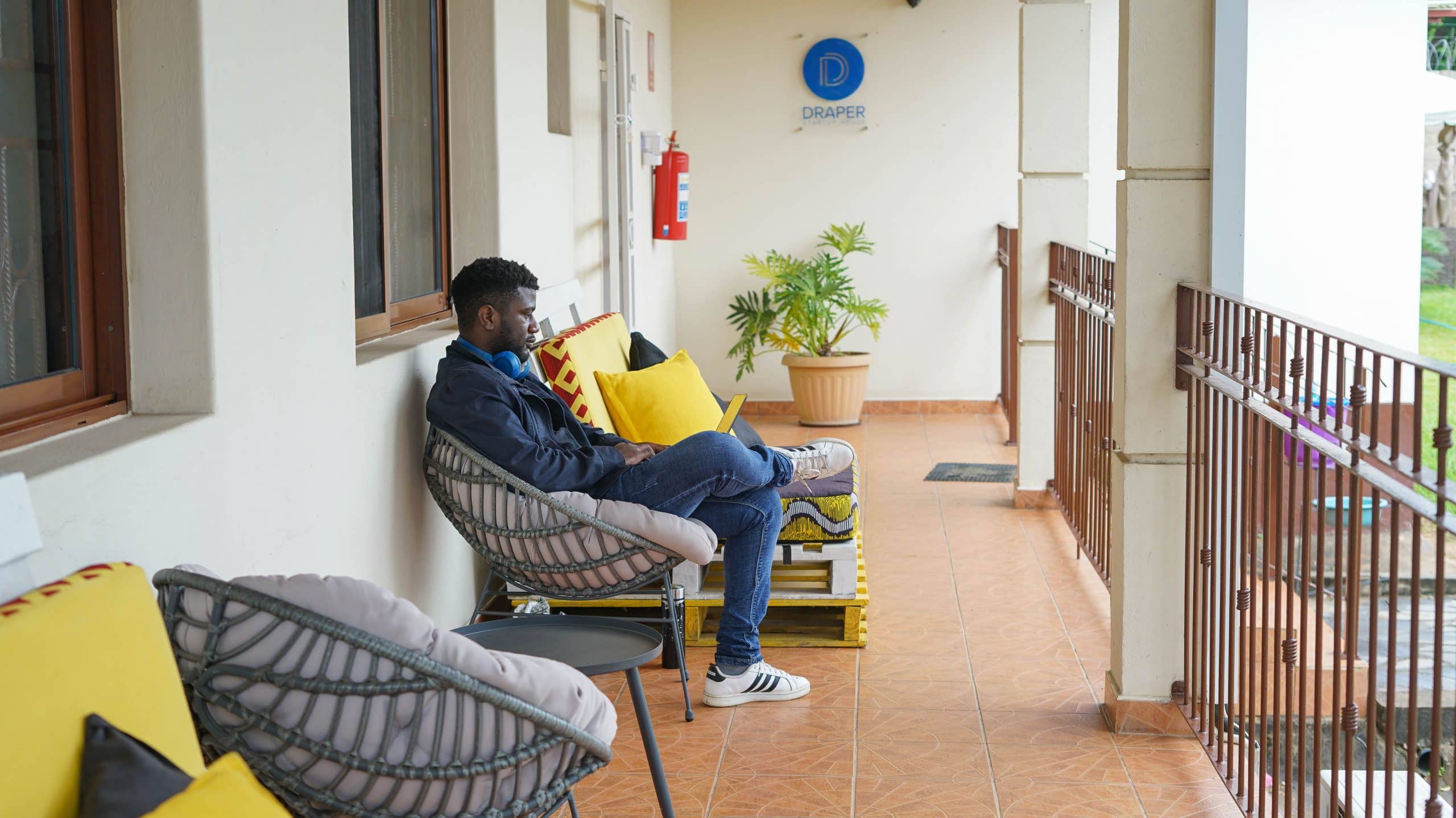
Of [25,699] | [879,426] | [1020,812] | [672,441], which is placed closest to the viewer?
[25,699]

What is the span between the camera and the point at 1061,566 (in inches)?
191

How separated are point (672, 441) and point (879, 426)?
164 inches

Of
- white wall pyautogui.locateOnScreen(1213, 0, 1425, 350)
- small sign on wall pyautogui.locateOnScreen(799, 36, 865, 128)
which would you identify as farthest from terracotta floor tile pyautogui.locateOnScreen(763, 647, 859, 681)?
small sign on wall pyautogui.locateOnScreen(799, 36, 865, 128)

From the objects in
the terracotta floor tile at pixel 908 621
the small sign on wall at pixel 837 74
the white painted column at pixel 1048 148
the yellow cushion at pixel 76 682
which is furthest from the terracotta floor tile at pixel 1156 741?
the small sign on wall at pixel 837 74

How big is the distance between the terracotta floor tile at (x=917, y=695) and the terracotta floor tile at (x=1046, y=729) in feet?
0.35

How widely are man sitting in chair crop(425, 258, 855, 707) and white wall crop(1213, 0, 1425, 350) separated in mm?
5309

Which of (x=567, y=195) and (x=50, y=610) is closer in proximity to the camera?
(x=50, y=610)

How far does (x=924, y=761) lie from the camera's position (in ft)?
10.1

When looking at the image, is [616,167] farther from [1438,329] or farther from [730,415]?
[1438,329]

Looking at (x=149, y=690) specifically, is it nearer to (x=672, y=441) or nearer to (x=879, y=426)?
(x=672, y=441)

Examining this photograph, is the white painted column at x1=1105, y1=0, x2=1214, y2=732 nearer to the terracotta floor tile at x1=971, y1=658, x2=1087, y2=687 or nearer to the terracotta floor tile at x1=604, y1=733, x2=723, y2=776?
the terracotta floor tile at x1=971, y1=658, x2=1087, y2=687

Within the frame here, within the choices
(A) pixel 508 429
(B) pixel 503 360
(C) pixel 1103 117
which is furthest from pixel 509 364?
(C) pixel 1103 117

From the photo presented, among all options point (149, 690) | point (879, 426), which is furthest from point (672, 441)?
point (879, 426)

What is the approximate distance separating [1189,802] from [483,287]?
2.02 m
